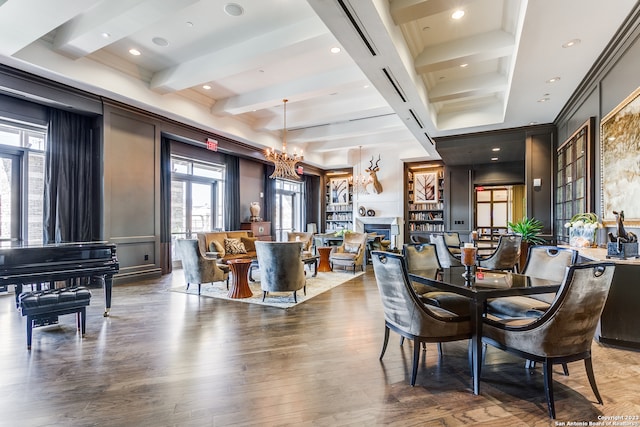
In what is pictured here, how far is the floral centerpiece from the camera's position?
11.9 feet

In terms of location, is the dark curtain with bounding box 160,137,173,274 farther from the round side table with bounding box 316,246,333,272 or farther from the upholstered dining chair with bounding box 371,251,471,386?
the upholstered dining chair with bounding box 371,251,471,386

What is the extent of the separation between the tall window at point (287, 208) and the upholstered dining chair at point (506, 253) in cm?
733

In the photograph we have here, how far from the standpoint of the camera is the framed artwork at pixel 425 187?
35.5 feet

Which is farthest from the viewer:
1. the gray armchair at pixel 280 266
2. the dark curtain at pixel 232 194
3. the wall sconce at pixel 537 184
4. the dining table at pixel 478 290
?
the dark curtain at pixel 232 194

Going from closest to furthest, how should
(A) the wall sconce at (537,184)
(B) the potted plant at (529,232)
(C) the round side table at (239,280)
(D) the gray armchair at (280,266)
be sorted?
Result: (D) the gray armchair at (280,266)
(C) the round side table at (239,280)
(B) the potted plant at (529,232)
(A) the wall sconce at (537,184)

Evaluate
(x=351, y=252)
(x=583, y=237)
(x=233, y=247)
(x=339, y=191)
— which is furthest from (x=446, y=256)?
(x=339, y=191)

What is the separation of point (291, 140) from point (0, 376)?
26.6 ft

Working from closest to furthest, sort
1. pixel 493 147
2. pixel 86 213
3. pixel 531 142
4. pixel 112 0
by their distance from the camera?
pixel 112 0 < pixel 86 213 < pixel 531 142 < pixel 493 147

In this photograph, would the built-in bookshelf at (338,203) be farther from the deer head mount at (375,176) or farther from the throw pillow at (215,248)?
the throw pillow at (215,248)

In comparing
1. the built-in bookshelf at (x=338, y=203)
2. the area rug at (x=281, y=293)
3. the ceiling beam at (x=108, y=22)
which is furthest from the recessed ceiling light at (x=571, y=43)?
the built-in bookshelf at (x=338, y=203)

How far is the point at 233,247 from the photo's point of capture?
667cm

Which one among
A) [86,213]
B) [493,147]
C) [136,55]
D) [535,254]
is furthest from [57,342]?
[493,147]

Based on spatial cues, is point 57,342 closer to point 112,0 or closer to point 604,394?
point 112,0

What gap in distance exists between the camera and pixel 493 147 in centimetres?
770
